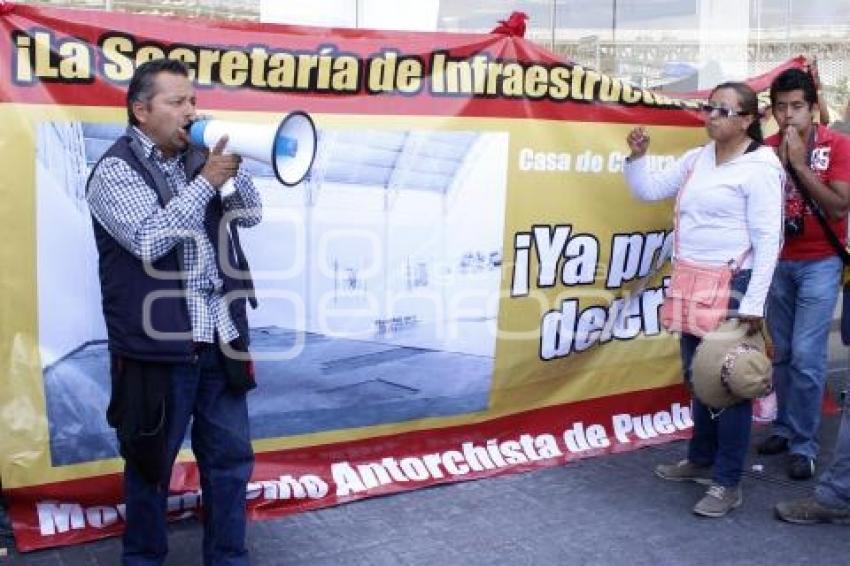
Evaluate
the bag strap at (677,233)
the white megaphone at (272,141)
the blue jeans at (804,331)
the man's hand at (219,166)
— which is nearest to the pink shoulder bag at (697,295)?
the bag strap at (677,233)

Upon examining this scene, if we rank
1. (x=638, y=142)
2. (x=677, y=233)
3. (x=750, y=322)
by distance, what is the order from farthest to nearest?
(x=638, y=142)
(x=677, y=233)
(x=750, y=322)

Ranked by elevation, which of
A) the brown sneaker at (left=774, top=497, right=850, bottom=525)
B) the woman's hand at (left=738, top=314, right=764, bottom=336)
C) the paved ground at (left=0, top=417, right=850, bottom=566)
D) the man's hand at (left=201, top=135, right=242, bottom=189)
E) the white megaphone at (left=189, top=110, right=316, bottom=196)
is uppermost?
the white megaphone at (left=189, top=110, right=316, bottom=196)

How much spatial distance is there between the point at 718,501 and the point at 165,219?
2.59 metres

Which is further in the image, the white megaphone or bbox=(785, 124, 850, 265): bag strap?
bbox=(785, 124, 850, 265): bag strap

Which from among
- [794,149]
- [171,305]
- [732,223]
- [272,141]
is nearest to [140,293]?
[171,305]

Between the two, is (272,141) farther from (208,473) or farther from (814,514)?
(814,514)

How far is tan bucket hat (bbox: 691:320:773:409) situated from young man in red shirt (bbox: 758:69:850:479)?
73 centimetres

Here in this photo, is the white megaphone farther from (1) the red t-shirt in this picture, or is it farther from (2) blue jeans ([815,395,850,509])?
(1) the red t-shirt

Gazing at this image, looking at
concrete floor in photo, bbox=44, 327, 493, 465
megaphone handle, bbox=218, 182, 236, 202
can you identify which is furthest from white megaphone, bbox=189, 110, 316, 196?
concrete floor in photo, bbox=44, 327, 493, 465

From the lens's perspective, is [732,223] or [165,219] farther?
[732,223]

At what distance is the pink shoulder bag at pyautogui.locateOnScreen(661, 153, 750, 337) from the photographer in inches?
162

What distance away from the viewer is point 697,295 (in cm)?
418

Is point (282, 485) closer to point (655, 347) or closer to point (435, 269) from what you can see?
point (435, 269)

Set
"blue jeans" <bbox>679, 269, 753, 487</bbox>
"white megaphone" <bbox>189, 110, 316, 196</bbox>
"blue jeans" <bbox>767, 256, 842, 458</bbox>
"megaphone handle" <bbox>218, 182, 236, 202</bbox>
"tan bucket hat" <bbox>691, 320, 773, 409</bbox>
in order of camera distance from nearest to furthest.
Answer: "white megaphone" <bbox>189, 110, 316, 196</bbox>, "megaphone handle" <bbox>218, 182, 236, 202</bbox>, "tan bucket hat" <bbox>691, 320, 773, 409</bbox>, "blue jeans" <bbox>679, 269, 753, 487</bbox>, "blue jeans" <bbox>767, 256, 842, 458</bbox>
